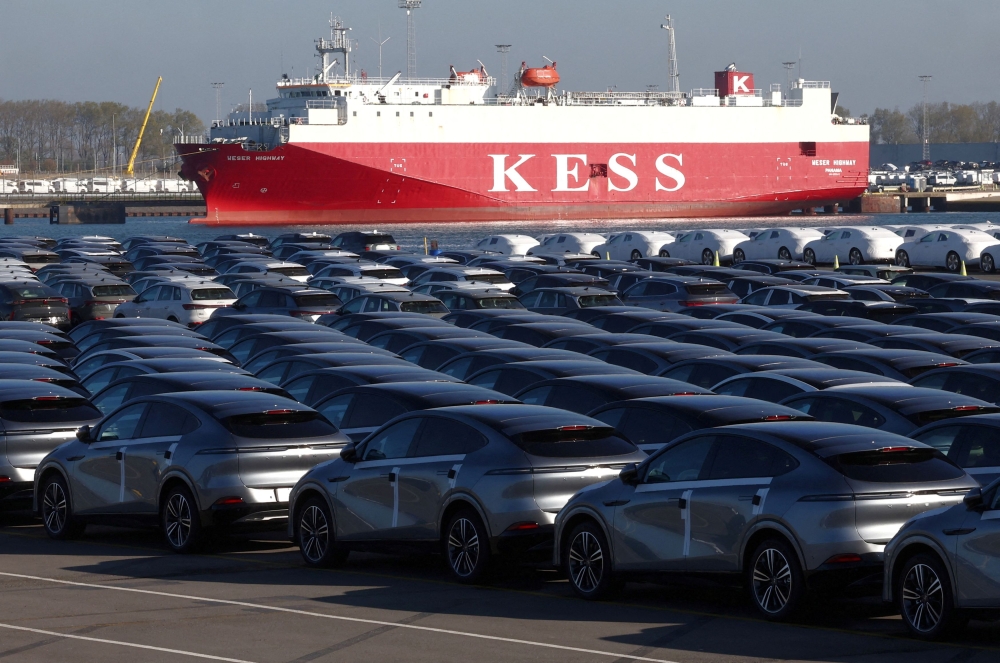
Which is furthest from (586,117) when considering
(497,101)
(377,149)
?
(377,149)

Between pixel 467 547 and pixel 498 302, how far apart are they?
16287 millimetres

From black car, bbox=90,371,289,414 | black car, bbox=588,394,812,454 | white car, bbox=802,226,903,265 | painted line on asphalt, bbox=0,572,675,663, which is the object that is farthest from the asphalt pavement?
white car, bbox=802,226,903,265

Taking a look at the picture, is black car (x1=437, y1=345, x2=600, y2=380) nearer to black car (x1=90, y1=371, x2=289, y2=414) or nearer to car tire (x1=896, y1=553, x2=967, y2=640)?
black car (x1=90, y1=371, x2=289, y2=414)

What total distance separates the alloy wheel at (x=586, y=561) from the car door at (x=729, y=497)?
77 centimetres

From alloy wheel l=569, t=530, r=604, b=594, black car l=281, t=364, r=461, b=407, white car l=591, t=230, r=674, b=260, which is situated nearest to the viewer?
alloy wheel l=569, t=530, r=604, b=594

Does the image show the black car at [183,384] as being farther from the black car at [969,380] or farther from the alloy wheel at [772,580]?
the black car at [969,380]

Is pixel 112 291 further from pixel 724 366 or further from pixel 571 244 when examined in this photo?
pixel 571 244

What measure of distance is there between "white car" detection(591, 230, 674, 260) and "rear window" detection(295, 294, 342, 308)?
82.2 feet

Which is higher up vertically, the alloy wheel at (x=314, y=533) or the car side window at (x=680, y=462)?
the car side window at (x=680, y=462)

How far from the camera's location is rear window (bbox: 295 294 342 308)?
2645cm

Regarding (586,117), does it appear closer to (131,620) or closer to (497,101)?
(497,101)

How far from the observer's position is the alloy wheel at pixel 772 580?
8570mm

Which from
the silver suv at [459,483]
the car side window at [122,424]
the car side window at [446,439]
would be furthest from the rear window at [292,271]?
the car side window at [446,439]

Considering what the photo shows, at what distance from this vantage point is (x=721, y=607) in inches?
368
